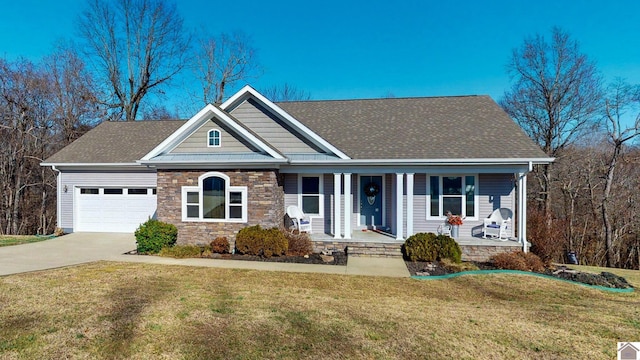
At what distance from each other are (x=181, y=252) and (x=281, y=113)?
5.96 metres

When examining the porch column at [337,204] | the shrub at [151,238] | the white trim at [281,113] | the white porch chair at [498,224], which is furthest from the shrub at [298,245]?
the white porch chair at [498,224]

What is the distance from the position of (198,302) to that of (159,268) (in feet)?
11.3

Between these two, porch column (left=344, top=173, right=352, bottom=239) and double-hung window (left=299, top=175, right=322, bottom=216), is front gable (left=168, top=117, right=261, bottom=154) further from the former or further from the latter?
porch column (left=344, top=173, right=352, bottom=239)

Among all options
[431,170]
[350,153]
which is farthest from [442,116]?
[350,153]

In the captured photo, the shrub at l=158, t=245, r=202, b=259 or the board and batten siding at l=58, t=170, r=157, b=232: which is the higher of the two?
the board and batten siding at l=58, t=170, r=157, b=232

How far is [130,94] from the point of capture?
26703 millimetres

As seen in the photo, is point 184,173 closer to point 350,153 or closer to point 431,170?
point 350,153

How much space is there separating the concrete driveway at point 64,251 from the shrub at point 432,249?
9551 millimetres

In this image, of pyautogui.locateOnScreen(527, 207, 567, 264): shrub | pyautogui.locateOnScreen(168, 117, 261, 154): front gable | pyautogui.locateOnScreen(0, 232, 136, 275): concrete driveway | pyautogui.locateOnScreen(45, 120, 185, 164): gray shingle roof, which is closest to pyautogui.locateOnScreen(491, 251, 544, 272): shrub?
pyautogui.locateOnScreen(527, 207, 567, 264): shrub

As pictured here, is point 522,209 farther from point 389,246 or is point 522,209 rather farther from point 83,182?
point 83,182

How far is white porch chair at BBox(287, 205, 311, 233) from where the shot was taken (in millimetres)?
11929

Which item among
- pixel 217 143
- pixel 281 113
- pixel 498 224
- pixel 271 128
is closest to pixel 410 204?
pixel 498 224

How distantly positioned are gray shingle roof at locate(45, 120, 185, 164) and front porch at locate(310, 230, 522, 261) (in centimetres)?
972

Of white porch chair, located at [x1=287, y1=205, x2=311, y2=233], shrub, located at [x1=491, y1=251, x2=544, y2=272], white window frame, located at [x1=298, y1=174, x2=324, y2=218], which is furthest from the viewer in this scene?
white window frame, located at [x1=298, y1=174, x2=324, y2=218]
